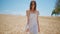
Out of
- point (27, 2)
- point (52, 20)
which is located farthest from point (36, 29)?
point (27, 2)

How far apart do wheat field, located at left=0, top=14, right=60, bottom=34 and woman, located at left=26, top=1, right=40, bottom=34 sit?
61 mm

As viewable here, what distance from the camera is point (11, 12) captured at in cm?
218

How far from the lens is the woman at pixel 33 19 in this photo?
7.02 ft

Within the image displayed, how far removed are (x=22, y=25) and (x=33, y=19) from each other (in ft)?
0.62

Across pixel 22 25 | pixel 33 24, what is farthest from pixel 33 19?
pixel 22 25

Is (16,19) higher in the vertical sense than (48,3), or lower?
lower

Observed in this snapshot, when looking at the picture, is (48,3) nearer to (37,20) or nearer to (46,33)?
(37,20)

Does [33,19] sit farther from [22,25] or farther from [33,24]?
[22,25]

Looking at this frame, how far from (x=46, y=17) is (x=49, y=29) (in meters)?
0.19

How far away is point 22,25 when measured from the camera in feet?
7.07

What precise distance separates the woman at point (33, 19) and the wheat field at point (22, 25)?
0.20 ft

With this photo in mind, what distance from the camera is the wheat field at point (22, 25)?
215cm

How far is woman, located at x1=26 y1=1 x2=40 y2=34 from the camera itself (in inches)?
84.3

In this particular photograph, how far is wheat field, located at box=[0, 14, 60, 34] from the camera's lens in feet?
7.04
